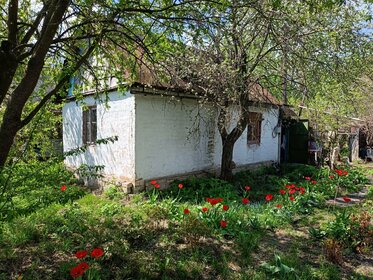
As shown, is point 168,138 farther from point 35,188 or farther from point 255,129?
point 35,188

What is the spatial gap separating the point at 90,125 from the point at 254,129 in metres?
6.45

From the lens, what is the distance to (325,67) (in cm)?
570

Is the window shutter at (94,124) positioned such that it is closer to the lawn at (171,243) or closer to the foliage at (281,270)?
the lawn at (171,243)

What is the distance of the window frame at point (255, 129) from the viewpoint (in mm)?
11156

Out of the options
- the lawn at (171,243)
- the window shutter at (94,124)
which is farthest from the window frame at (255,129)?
the lawn at (171,243)

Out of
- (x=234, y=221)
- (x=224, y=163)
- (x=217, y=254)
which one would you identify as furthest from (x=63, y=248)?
(x=224, y=163)

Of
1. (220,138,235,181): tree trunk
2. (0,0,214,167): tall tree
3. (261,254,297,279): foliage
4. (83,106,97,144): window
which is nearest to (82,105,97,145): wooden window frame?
(83,106,97,144): window

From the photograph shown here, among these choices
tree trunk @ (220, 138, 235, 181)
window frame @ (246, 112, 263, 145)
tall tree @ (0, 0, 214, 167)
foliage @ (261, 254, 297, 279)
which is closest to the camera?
tall tree @ (0, 0, 214, 167)

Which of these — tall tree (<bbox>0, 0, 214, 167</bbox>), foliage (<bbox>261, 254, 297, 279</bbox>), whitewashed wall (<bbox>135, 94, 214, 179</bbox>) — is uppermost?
tall tree (<bbox>0, 0, 214, 167</bbox>)

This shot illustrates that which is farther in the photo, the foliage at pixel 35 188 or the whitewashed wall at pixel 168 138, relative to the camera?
the whitewashed wall at pixel 168 138

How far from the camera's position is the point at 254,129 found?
11648 mm

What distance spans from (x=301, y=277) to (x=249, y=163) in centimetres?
851

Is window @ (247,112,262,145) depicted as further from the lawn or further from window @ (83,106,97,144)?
the lawn

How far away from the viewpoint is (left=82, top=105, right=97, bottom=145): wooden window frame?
9.01m
